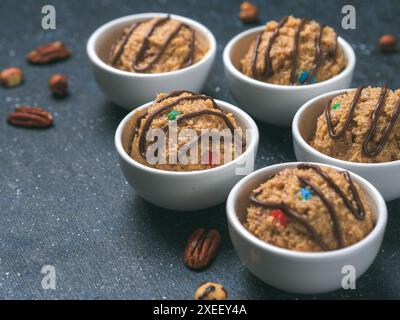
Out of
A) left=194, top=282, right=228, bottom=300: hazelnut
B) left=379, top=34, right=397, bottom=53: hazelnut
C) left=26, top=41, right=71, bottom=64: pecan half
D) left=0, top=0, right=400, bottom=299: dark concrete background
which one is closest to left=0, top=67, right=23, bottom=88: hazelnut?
left=0, top=0, right=400, bottom=299: dark concrete background

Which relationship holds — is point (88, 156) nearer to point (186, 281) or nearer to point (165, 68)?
point (165, 68)

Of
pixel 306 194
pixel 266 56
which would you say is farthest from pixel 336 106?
pixel 306 194

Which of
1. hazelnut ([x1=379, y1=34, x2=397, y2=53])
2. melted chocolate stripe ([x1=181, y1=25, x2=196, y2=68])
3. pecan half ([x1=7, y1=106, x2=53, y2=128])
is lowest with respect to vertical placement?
pecan half ([x1=7, y1=106, x2=53, y2=128])

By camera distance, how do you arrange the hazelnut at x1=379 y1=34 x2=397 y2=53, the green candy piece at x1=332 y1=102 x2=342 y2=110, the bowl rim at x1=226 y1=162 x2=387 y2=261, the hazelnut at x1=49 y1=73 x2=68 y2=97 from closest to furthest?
the bowl rim at x1=226 y1=162 x2=387 y2=261
the green candy piece at x1=332 y1=102 x2=342 y2=110
the hazelnut at x1=49 y1=73 x2=68 y2=97
the hazelnut at x1=379 y1=34 x2=397 y2=53

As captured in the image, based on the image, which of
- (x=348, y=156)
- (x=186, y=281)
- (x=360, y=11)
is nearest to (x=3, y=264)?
(x=186, y=281)

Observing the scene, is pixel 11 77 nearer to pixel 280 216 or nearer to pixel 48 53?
pixel 48 53
